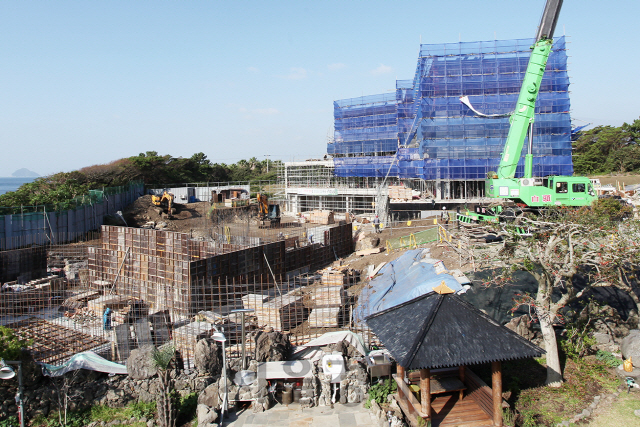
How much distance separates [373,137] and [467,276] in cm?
3491

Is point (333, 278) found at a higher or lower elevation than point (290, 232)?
lower

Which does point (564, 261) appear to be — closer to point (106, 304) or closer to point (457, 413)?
point (457, 413)

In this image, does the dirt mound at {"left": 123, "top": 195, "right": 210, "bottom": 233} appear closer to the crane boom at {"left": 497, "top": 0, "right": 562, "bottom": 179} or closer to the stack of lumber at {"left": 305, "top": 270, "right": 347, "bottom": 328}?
the stack of lumber at {"left": 305, "top": 270, "right": 347, "bottom": 328}

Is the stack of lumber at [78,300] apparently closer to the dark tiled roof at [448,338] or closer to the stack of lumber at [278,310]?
the stack of lumber at [278,310]

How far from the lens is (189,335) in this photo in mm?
12070

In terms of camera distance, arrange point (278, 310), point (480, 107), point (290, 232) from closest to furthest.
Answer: point (278, 310), point (290, 232), point (480, 107)

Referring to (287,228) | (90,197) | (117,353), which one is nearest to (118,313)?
(117,353)

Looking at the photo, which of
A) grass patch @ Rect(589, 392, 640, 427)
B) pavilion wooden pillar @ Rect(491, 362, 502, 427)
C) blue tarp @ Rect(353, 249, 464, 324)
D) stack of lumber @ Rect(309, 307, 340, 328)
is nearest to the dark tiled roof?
pavilion wooden pillar @ Rect(491, 362, 502, 427)

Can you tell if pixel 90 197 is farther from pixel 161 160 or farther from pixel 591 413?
pixel 591 413

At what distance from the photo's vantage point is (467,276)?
1330 centimetres

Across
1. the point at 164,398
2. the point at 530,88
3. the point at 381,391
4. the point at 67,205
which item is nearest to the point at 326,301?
the point at 381,391

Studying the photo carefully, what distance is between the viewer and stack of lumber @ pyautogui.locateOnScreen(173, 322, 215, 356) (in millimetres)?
11906

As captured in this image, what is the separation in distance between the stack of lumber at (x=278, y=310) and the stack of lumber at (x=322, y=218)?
21834 mm

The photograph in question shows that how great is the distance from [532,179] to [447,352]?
17490 millimetres
